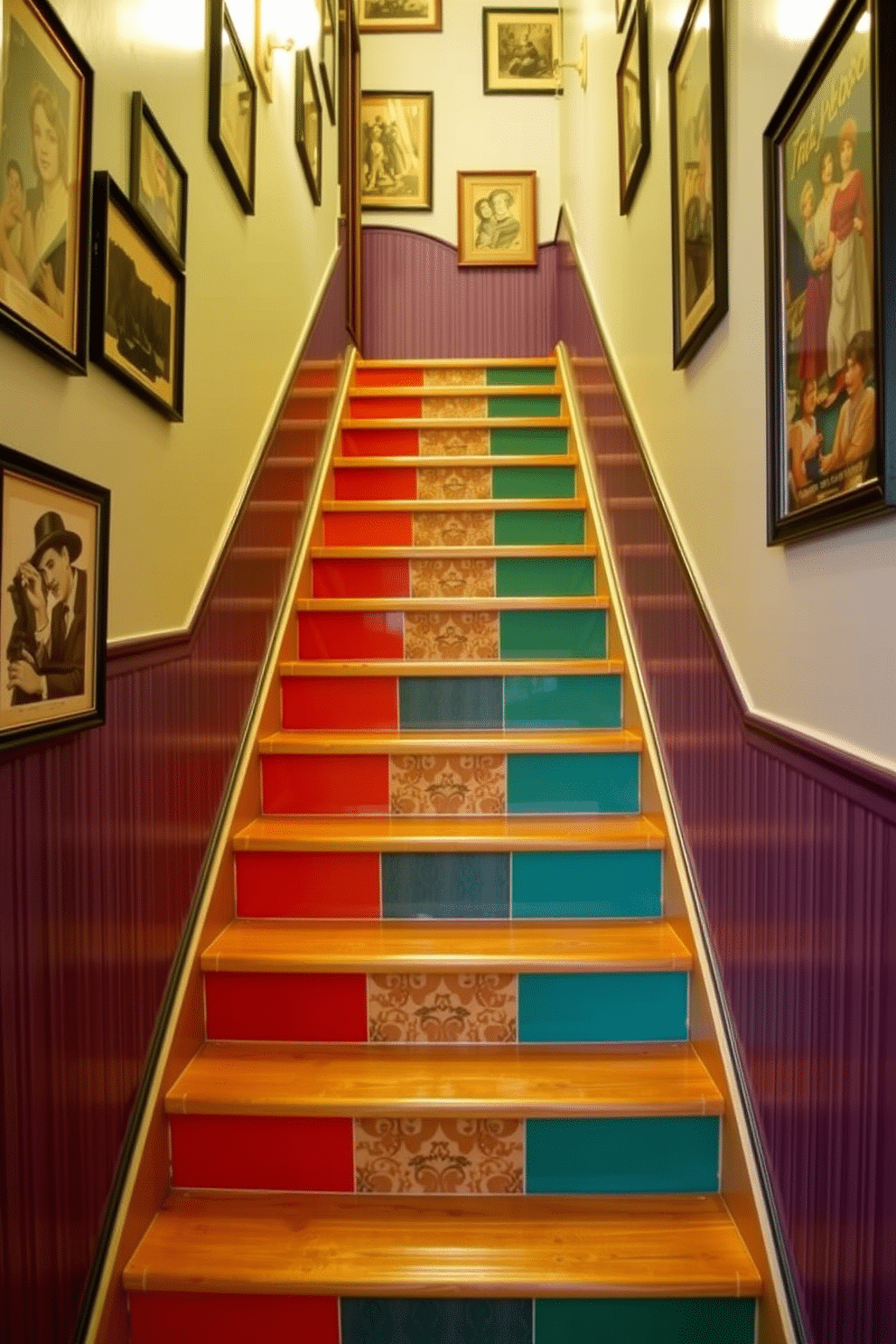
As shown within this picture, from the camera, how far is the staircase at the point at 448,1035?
135cm

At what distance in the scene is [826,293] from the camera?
3.63ft

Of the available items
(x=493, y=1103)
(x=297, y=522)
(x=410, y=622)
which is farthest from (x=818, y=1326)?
(x=297, y=522)

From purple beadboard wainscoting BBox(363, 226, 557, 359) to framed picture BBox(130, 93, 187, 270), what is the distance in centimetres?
294

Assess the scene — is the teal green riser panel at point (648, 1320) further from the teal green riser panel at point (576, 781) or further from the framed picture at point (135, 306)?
the framed picture at point (135, 306)

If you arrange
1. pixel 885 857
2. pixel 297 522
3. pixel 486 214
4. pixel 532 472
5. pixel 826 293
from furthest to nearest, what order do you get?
pixel 486 214, pixel 532 472, pixel 297 522, pixel 826 293, pixel 885 857

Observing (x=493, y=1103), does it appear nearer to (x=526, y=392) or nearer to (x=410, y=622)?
(x=410, y=622)

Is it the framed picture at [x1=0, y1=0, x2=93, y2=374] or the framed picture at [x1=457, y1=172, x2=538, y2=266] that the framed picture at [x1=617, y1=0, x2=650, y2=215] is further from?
the framed picture at [x1=457, y1=172, x2=538, y2=266]

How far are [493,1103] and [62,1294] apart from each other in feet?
2.13

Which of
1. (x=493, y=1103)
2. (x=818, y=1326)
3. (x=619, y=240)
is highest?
(x=619, y=240)

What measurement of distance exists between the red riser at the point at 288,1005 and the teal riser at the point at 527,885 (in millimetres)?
240

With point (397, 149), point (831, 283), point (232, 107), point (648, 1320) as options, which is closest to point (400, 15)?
point (397, 149)

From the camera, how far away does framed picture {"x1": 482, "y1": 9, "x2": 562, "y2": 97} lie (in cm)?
447

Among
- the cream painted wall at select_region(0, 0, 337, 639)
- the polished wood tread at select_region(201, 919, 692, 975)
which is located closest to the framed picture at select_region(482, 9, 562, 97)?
the cream painted wall at select_region(0, 0, 337, 639)

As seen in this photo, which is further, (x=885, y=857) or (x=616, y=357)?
(x=616, y=357)
